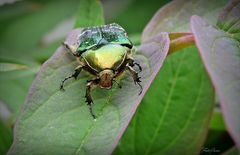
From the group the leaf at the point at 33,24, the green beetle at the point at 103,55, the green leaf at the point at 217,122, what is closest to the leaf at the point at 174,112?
the green leaf at the point at 217,122

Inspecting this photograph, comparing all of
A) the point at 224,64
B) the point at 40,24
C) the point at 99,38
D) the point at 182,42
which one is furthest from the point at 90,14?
the point at 40,24

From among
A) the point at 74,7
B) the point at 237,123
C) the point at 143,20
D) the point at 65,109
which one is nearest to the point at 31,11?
the point at 74,7

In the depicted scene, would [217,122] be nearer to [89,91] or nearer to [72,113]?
[89,91]

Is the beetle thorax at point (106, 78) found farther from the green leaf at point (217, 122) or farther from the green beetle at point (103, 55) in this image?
the green leaf at point (217, 122)

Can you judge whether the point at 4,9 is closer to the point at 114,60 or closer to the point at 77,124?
the point at 114,60

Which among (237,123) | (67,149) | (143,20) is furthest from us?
(143,20)

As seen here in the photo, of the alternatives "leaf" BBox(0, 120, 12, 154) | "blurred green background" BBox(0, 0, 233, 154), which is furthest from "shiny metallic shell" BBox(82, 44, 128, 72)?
"blurred green background" BBox(0, 0, 233, 154)
